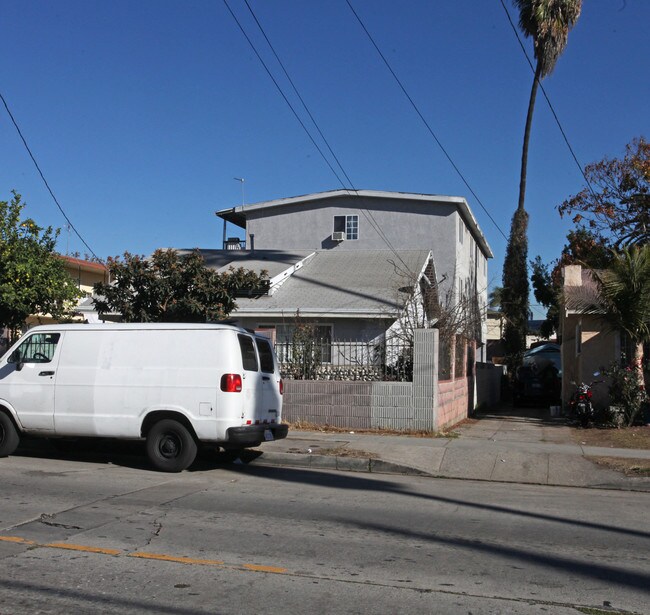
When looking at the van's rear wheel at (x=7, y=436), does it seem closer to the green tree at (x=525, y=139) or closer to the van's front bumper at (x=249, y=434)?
the van's front bumper at (x=249, y=434)

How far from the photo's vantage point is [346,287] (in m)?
21.6

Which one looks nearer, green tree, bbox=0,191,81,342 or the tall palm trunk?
green tree, bbox=0,191,81,342

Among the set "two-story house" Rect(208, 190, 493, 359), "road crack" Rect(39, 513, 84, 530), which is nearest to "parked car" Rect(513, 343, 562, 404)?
"two-story house" Rect(208, 190, 493, 359)

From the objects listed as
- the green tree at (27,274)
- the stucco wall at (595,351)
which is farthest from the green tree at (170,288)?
the stucco wall at (595,351)

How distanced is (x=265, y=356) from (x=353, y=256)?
1435cm

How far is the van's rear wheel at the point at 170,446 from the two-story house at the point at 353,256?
7774 millimetres

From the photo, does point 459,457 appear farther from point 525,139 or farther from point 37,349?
point 525,139

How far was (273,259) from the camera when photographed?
25.7 m

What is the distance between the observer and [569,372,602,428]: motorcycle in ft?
56.2

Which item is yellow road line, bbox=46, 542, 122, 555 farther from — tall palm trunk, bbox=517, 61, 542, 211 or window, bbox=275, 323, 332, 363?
tall palm trunk, bbox=517, 61, 542, 211

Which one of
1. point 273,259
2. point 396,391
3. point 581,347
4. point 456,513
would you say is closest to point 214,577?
point 456,513

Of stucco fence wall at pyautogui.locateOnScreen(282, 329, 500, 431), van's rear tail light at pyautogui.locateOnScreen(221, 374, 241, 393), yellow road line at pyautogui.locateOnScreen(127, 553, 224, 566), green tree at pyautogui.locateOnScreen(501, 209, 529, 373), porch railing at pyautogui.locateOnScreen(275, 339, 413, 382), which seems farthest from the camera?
green tree at pyautogui.locateOnScreen(501, 209, 529, 373)

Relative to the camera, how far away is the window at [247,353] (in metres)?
10.8

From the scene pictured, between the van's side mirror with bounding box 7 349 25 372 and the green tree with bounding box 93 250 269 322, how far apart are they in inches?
175
